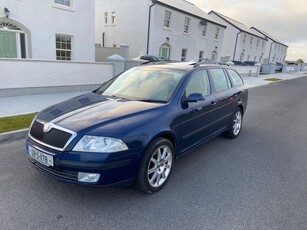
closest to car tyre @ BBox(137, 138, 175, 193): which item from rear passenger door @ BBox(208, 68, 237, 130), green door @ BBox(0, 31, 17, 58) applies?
rear passenger door @ BBox(208, 68, 237, 130)

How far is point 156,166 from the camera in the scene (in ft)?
10.8

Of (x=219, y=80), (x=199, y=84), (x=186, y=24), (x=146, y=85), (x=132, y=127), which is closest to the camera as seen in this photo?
(x=132, y=127)

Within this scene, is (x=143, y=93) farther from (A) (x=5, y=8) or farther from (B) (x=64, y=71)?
(A) (x=5, y=8)

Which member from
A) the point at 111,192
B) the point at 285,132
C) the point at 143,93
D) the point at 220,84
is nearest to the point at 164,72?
the point at 143,93

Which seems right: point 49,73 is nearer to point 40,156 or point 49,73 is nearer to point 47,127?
point 47,127

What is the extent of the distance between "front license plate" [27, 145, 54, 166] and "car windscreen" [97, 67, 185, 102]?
1.48 metres

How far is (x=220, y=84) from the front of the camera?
490cm

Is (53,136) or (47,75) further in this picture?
(47,75)

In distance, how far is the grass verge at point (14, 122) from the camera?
5.23 metres

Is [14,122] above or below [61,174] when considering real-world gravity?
below

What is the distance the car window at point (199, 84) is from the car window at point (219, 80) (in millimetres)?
272

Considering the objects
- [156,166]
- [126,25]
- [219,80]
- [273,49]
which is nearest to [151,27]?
[126,25]

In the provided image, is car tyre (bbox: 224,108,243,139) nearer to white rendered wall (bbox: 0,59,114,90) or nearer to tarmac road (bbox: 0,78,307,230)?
tarmac road (bbox: 0,78,307,230)

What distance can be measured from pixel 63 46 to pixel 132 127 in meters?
12.8
